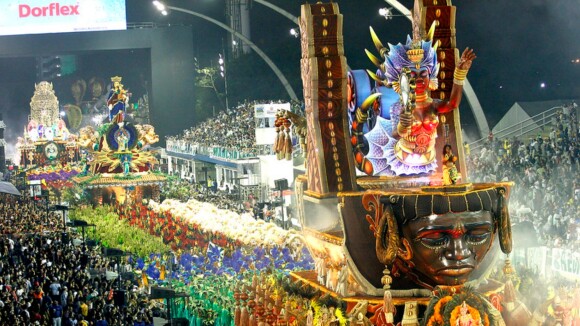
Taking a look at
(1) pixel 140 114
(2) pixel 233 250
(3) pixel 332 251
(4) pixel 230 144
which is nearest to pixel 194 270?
(2) pixel 233 250

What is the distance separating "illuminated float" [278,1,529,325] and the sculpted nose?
1 cm

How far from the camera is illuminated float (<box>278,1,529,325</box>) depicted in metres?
16.7

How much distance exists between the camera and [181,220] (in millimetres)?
41094

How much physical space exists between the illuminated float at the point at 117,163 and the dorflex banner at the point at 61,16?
82.4ft

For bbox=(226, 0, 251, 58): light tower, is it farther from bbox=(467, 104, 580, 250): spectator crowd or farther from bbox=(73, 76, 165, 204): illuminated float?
bbox=(467, 104, 580, 250): spectator crowd

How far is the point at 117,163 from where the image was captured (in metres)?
50.8

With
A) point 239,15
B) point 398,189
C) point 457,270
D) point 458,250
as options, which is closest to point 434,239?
point 458,250

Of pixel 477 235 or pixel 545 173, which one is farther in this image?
pixel 545 173

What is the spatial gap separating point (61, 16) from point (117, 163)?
1107 inches

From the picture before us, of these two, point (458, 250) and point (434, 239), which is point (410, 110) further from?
point (458, 250)

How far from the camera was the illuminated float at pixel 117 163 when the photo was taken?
1982 inches

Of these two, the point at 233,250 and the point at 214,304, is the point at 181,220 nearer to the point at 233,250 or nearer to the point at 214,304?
the point at 233,250

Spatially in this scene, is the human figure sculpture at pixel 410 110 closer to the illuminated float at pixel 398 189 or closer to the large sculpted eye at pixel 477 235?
the illuminated float at pixel 398 189

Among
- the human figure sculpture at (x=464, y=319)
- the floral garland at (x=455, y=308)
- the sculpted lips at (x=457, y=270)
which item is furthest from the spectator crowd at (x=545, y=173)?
the human figure sculpture at (x=464, y=319)
